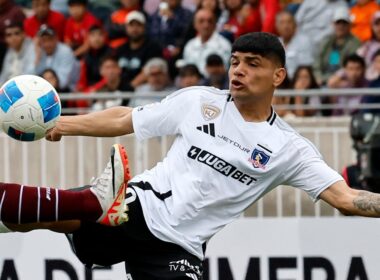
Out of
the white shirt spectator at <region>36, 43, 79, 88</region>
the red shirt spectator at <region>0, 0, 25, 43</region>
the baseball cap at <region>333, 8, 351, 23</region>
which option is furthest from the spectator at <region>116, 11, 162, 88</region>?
the baseball cap at <region>333, 8, 351, 23</region>

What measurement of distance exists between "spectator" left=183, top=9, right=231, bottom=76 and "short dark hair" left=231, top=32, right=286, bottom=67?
637 centimetres

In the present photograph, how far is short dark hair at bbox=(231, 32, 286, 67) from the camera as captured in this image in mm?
7082

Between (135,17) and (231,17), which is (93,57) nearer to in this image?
(135,17)

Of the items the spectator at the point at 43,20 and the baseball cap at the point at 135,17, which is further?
the spectator at the point at 43,20

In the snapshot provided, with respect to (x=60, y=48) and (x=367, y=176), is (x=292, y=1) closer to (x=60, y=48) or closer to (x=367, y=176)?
(x=60, y=48)

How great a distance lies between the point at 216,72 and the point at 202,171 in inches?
234

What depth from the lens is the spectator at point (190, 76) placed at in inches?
500

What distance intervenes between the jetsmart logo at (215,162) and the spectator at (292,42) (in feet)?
21.7

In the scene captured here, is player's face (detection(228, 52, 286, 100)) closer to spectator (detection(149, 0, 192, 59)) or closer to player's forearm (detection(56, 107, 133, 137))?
player's forearm (detection(56, 107, 133, 137))

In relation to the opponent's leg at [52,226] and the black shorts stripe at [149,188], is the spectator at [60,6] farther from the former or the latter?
the opponent's leg at [52,226]

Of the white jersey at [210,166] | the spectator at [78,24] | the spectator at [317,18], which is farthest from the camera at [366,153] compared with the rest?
the spectator at [78,24]

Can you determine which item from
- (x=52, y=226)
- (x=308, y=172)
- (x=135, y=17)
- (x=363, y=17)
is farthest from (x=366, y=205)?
(x=135, y=17)

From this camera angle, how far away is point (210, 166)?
695 cm

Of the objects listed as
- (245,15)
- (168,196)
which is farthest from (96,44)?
(168,196)
